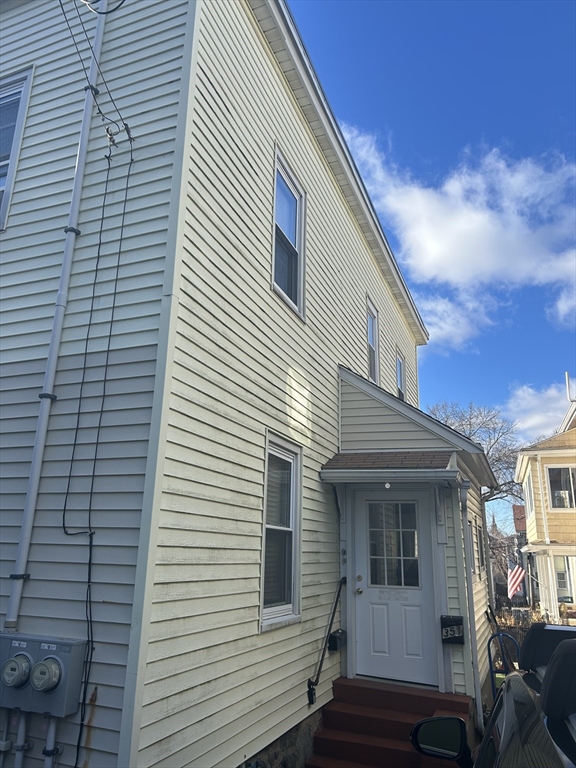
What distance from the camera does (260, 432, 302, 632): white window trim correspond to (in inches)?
204

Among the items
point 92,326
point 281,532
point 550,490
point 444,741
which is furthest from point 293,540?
point 550,490

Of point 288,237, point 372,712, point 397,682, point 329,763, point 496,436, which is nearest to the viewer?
point 329,763

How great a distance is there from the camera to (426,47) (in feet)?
39.5

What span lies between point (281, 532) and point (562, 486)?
1866 centimetres

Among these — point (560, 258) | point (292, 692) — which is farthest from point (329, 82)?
point (560, 258)

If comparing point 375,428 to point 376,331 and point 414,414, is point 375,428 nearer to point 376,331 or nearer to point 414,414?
point 414,414

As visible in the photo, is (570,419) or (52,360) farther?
(570,419)

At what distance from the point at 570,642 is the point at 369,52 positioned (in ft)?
42.5

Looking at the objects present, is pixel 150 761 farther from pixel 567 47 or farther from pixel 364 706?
pixel 567 47

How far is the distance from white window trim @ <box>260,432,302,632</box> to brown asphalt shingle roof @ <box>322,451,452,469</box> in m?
0.85

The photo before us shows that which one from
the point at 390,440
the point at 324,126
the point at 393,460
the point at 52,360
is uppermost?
the point at 324,126

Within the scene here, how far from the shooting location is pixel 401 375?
42.8 feet

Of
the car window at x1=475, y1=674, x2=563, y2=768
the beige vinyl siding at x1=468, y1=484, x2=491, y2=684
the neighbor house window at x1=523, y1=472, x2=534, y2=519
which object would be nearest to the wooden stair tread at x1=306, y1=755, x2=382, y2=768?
the beige vinyl siding at x1=468, y1=484, x2=491, y2=684

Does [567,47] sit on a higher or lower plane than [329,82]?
higher
